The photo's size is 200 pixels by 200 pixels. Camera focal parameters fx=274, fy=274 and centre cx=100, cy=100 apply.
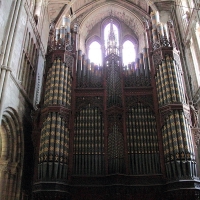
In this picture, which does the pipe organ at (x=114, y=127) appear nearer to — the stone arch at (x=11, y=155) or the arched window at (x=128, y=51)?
the stone arch at (x=11, y=155)

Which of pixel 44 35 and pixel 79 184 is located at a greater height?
pixel 44 35

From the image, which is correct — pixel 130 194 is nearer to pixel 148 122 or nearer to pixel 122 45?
pixel 148 122

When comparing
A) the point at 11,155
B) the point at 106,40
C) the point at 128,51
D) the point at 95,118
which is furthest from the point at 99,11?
the point at 11,155

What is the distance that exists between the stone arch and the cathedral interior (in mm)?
48

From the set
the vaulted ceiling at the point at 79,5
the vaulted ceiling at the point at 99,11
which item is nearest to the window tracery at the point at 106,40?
the vaulted ceiling at the point at 99,11

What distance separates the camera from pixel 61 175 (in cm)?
1265

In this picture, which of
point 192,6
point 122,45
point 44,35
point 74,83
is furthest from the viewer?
point 122,45

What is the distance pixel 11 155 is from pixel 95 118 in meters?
4.73

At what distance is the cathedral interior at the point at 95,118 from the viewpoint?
12.8m

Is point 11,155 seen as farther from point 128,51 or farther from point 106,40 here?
point 128,51

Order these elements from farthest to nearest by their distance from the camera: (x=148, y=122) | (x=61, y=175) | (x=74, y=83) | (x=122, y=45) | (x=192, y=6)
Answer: (x=122, y=45)
(x=192, y=6)
(x=74, y=83)
(x=148, y=122)
(x=61, y=175)

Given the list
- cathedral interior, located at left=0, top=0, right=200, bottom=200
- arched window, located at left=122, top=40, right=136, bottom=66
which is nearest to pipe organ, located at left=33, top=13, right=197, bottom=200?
cathedral interior, located at left=0, top=0, right=200, bottom=200

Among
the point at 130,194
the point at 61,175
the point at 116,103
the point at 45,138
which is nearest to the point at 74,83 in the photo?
the point at 116,103

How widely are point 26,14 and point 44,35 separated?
4.45 meters
